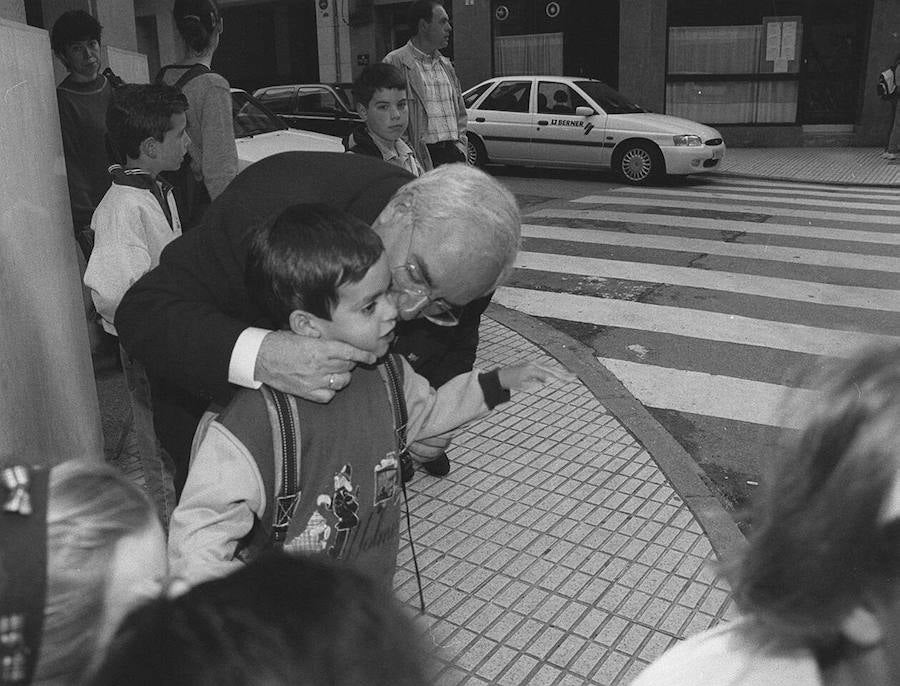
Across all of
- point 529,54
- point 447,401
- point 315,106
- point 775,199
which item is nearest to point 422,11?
point 447,401

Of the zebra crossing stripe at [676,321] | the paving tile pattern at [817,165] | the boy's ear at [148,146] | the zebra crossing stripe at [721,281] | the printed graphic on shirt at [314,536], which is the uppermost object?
the boy's ear at [148,146]

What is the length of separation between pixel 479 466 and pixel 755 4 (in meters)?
15.9

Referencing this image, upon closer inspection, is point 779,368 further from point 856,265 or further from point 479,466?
point 856,265

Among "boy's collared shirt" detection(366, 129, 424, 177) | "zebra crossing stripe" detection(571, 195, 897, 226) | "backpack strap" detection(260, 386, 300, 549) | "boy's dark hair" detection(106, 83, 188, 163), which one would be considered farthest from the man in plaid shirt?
"zebra crossing stripe" detection(571, 195, 897, 226)

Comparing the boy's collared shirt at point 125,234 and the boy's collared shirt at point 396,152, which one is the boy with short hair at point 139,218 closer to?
the boy's collared shirt at point 125,234

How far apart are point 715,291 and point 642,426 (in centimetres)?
291

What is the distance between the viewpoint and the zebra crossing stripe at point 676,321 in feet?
19.8

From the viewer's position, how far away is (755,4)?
17.4 m

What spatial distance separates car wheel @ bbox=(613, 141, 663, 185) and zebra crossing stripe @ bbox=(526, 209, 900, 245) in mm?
2227

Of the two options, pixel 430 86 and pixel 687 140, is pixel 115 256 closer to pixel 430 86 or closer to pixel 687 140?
pixel 430 86

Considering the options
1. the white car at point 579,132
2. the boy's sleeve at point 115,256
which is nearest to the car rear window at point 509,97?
the white car at point 579,132

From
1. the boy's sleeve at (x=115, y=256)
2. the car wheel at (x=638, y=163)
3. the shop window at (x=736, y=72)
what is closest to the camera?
the boy's sleeve at (x=115, y=256)

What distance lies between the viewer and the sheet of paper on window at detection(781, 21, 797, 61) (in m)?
17.2

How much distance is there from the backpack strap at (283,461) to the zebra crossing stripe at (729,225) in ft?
26.8
